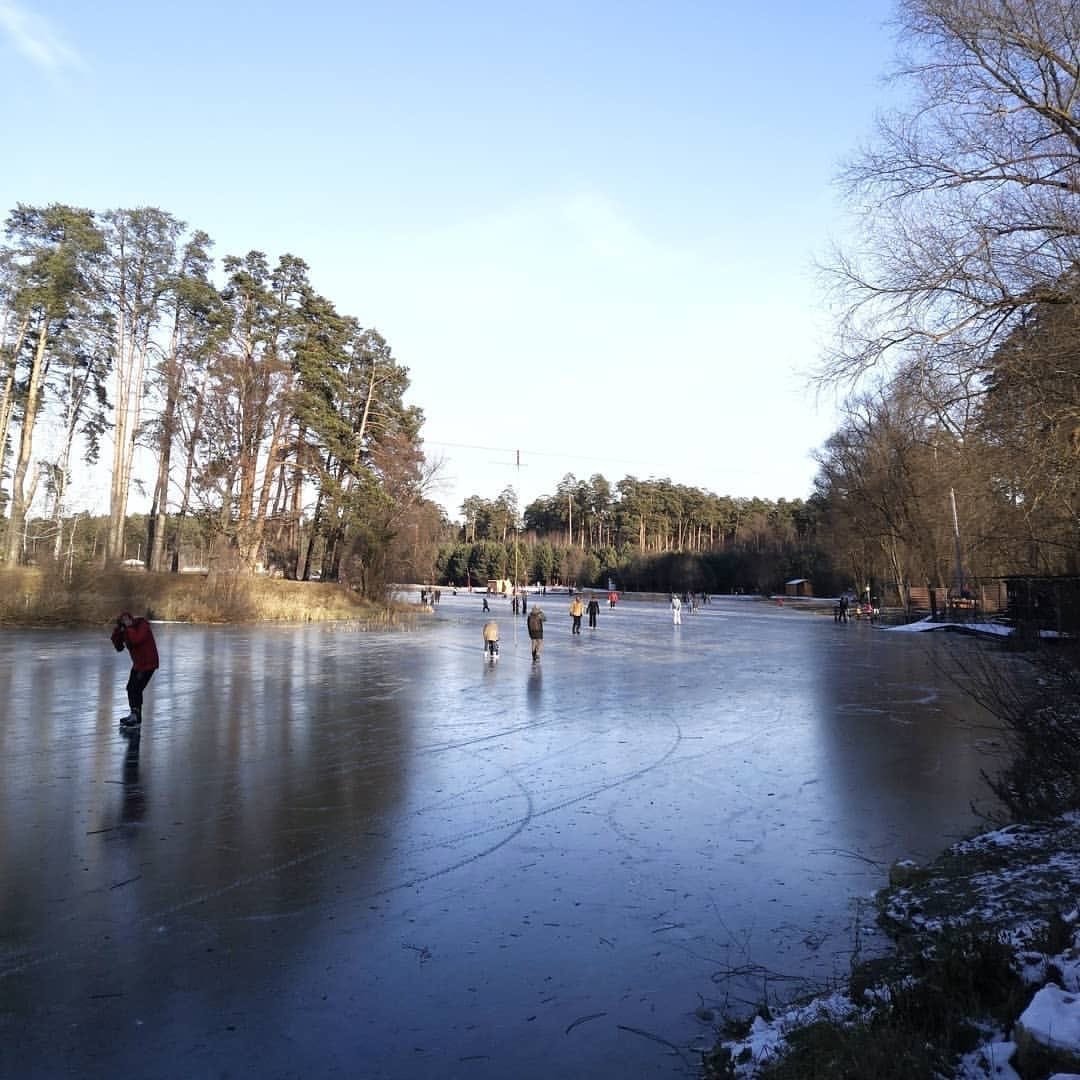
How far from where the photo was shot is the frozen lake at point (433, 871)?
375 centimetres

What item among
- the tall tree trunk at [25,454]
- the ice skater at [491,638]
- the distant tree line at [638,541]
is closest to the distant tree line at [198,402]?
the tall tree trunk at [25,454]

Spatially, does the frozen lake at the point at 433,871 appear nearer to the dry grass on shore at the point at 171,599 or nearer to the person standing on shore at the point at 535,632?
the person standing on shore at the point at 535,632

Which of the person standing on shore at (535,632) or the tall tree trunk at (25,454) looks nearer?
the person standing on shore at (535,632)

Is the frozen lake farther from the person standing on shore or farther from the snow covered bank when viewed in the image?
the person standing on shore

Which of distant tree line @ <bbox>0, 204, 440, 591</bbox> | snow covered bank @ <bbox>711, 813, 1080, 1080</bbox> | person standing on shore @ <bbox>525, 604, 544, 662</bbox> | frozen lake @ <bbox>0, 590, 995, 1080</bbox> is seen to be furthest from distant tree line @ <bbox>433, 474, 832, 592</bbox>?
snow covered bank @ <bbox>711, 813, 1080, 1080</bbox>

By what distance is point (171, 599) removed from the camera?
126ft

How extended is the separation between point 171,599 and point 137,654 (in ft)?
95.0

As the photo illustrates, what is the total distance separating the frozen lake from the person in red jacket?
1.63ft

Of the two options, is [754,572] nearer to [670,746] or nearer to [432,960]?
[670,746]

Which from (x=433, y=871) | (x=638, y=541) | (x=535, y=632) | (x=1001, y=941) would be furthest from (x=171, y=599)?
(x=638, y=541)

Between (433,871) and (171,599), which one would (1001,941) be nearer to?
(433,871)

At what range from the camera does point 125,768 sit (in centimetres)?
904

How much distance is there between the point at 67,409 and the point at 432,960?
156 feet

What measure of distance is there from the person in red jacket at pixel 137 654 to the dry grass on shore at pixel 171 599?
25.5m
